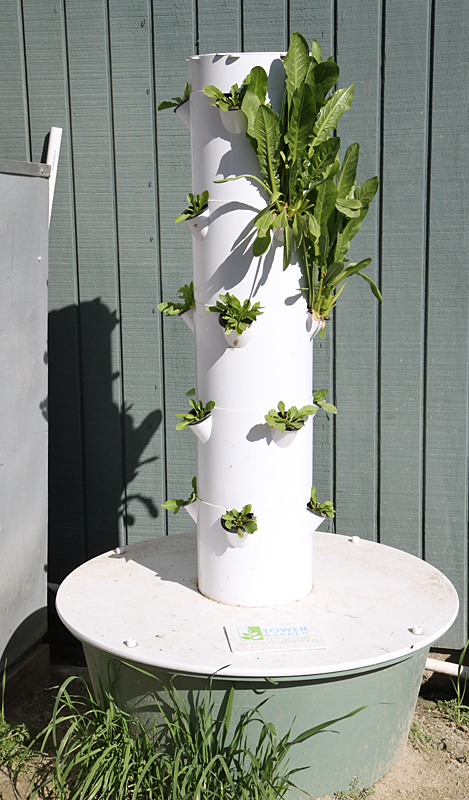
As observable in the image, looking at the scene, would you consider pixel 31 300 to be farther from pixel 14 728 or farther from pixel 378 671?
pixel 378 671

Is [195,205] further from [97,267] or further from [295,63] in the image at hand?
[97,267]

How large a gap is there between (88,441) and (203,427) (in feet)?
3.46

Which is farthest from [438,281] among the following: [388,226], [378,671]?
[378,671]

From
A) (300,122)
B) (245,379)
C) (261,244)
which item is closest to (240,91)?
(300,122)

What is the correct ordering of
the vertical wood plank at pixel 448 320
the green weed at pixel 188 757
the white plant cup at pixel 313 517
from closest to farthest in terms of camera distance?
1. the green weed at pixel 188 757
2. the white plant cup at pixel 313 517
3. the vertical wood plank at pixel 448 320

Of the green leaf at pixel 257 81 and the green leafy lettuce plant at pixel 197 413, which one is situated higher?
the green leaf at pixel 257 81

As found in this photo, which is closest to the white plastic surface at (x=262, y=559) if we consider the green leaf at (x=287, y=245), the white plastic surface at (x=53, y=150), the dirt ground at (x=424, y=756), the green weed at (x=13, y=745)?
the dirt ground at (x=424, y=756)

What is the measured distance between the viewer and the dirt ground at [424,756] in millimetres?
2213

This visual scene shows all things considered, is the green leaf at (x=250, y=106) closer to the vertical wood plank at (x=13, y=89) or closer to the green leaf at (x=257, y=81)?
the green leaf at (x=257, y=81)

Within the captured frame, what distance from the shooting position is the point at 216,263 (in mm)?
2125

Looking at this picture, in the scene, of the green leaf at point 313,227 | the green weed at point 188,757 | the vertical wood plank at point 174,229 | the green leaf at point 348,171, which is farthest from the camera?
the vertical wood plank at point 174,229

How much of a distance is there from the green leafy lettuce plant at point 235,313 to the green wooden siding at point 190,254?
0.89 m

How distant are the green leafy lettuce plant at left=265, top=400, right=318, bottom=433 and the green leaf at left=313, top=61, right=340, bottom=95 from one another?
86cm

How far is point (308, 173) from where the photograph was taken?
2.10 meters
